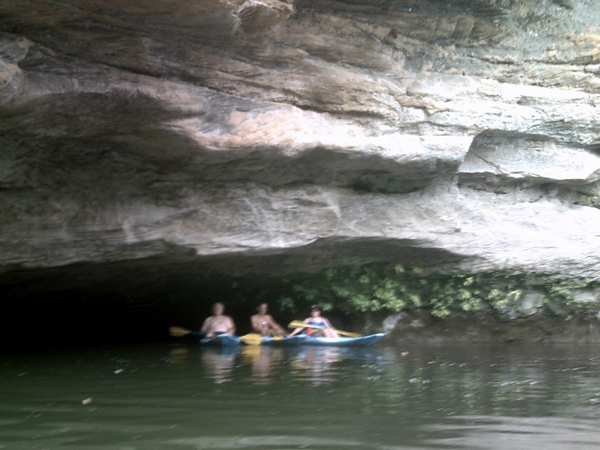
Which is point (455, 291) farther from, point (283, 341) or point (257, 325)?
point (257, 325)

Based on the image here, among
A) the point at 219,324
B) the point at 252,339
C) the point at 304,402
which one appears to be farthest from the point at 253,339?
the point at 304,402

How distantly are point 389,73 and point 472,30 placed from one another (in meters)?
1.18

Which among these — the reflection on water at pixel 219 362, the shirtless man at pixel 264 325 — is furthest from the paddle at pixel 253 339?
the shirtless man at pixel 264 325

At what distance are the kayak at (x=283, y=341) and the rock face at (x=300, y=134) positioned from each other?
1.16 metres

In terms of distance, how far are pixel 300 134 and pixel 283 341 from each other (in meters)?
4.05

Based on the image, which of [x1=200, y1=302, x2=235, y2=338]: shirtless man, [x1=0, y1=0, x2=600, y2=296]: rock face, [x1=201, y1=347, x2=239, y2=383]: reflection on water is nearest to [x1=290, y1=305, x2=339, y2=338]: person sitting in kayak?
[x1=0, y1=0, x2=600, y2=296]: rock face

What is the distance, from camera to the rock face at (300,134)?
5.44 metres

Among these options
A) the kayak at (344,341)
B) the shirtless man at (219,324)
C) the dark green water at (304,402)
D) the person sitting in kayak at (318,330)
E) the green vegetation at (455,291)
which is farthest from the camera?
the shirtless man at (219,324)

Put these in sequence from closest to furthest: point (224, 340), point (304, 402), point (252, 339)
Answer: point (304, 402)
point (224, 340)
point (252, 339)

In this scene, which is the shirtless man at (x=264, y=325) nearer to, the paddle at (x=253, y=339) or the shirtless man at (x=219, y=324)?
the shirtless man at (x=219, y=324)

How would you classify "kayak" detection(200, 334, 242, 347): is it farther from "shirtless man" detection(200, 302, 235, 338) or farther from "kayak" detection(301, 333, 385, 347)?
"kayak" detection(301, 333, 385, 347)

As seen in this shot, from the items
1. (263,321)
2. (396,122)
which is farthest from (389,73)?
(263,321)

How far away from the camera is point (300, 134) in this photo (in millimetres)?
6391

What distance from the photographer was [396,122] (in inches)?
272
